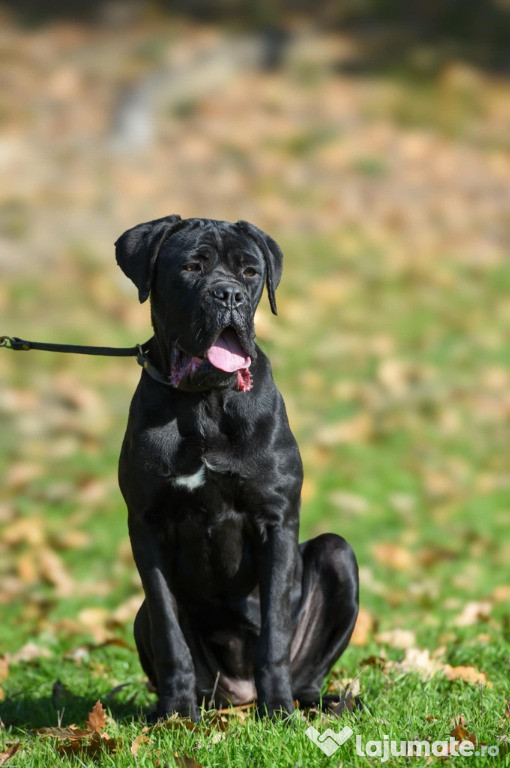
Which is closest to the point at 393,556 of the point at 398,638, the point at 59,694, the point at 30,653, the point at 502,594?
the point at 502,594

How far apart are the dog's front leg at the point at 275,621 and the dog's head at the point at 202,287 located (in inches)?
23.4

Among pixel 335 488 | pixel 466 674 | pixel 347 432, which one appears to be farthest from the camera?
pixel 347 432

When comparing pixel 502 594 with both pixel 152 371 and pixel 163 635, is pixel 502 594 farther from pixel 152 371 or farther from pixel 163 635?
pixel 152 371

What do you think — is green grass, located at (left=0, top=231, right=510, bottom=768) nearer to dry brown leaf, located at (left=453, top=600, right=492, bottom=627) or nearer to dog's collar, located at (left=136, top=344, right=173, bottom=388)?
dry brown leaf, located at (left=453, top=600, right=492, bottom=627)

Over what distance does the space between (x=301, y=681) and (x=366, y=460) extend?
188 inches

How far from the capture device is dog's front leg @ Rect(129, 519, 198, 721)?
153 inches

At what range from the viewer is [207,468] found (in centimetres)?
390

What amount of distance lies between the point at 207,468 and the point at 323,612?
0.89 m

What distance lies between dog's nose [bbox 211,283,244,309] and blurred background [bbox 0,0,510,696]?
235 centimetres

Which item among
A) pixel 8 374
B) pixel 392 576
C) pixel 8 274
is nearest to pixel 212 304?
pixel 392 576

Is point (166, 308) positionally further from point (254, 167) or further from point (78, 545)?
point (254, 167)

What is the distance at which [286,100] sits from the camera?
561 inches

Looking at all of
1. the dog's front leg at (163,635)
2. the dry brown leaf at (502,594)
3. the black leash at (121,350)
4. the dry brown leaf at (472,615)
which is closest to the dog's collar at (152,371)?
the black leash at (121,350)

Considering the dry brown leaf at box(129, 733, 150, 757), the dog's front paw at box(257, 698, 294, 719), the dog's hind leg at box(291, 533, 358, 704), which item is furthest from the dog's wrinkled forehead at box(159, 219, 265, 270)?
the dry brown leaf at box(129, 733, 150, 757)
